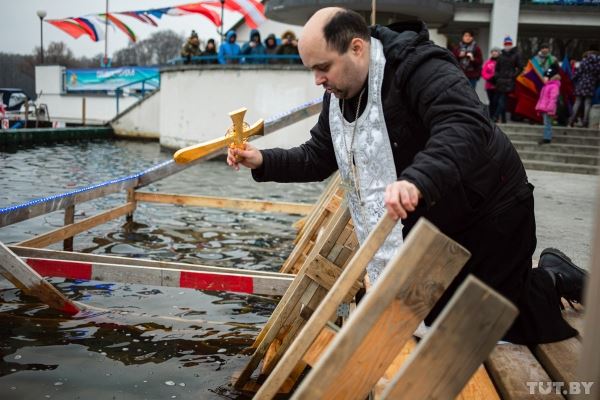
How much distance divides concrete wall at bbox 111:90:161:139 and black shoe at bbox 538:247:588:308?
22.2 m

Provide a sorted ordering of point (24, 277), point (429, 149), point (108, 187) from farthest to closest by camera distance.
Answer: point (108, 187)
point (24, 277)
point (429, 149)

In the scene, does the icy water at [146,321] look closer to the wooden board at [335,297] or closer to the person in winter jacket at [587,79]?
the wooden board at [335,297]

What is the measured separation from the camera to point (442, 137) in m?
2.03

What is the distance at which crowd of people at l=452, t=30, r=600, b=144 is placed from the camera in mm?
12281

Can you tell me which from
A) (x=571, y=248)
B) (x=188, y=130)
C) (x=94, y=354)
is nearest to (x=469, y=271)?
(x=94, y=354)

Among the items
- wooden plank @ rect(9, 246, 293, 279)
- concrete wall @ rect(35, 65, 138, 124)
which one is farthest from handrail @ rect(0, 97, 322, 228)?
concrete wall @ rect(35, 65, 138, 124)

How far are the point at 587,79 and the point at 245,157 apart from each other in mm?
11864

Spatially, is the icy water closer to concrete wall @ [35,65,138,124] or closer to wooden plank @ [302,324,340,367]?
wooden plank @ [302,324,340,367]

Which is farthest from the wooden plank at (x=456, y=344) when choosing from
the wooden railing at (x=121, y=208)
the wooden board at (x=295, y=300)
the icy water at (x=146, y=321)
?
the wooden railing at (x=121, y=208)

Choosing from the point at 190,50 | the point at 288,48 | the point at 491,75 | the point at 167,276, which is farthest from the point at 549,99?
the point at 190,50

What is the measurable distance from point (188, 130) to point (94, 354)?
50.9ft

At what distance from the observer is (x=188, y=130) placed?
18.6 metres

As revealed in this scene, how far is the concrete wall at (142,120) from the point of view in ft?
78.3

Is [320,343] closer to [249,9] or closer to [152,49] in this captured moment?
[249,9]
